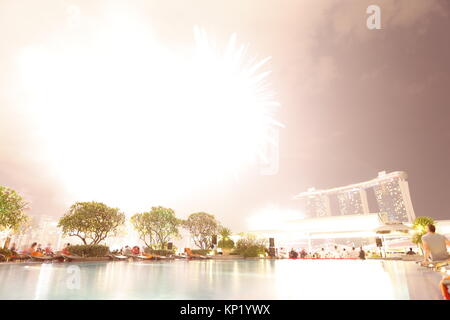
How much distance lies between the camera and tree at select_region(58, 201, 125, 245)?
869 inches

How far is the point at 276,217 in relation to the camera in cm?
4981

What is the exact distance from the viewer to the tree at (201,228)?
36.0m

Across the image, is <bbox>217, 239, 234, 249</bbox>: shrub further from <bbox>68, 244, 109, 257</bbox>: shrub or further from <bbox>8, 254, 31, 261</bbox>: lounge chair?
<bbox>8, 254, 31, 261</bbox>: lounge chair

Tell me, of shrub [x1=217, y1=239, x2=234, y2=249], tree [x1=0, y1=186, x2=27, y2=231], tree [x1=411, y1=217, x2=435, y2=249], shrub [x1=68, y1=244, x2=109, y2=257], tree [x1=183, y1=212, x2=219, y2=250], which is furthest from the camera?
tree [x1=183, y1=212, x2=219, y2=250]

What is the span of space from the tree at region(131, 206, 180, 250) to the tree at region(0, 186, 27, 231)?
13292 mm

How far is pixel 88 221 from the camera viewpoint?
2248 cm

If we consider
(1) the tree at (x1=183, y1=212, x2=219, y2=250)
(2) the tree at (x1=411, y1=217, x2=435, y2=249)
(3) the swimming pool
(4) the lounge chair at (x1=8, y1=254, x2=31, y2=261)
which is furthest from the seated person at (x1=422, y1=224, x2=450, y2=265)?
(1) the tree at (x1=183, y1=212, x2=219, y2=250)

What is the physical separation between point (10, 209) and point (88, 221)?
599 centimetres

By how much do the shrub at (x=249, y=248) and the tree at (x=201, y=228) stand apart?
6.44 metres

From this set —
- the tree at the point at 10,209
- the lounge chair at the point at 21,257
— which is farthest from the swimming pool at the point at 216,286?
the tree at the point at 10,209
